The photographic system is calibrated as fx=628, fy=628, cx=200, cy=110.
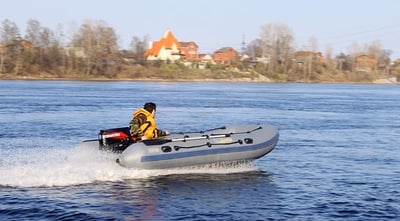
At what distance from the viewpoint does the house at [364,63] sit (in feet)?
423

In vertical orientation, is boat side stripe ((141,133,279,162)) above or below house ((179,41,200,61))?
below

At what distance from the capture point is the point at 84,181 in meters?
14.4

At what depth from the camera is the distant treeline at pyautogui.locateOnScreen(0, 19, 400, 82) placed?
96688 millimetres

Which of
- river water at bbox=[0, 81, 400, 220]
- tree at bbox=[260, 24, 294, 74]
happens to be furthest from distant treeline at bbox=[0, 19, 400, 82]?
river water at bbox=[0, 81, 400, 220]

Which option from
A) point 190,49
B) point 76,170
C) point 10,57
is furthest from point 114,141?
point 190,49

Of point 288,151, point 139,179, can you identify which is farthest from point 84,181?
point 288,151

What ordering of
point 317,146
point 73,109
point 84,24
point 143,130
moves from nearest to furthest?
point 143,130
point 317,146
point 73,109
point 84,24

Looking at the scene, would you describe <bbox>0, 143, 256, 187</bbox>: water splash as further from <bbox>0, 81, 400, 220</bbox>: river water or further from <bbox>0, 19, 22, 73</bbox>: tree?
<bbox>0, 19, 22, 73</bbox>: tree

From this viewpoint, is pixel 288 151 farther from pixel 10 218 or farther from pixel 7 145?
pixel 10 218

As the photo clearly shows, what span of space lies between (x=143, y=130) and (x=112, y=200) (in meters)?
2.82

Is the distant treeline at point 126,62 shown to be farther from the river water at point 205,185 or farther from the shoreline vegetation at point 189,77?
the river water at point 205,185

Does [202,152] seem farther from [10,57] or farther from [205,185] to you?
[10,57]

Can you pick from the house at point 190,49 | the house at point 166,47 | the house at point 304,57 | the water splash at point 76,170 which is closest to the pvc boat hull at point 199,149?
the water splash at point 76,170

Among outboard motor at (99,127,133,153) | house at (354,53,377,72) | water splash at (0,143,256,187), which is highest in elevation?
house at (354,53,377,72)
